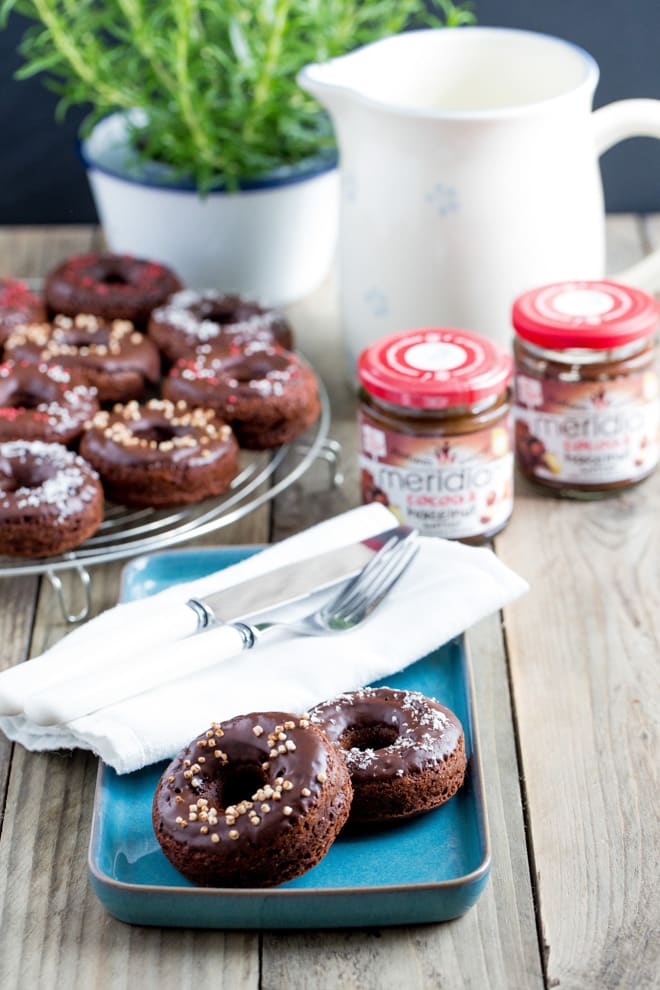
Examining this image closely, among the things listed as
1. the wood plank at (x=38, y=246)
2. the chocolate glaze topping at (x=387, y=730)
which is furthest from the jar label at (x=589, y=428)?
the wood plank at (x=38, y=246)

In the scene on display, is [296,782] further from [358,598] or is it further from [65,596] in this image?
[65,596]

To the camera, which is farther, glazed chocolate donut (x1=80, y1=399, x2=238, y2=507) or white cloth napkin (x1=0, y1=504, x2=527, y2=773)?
glazed chocolate donut (x1=80, y1=399, x2=238, y2=507)

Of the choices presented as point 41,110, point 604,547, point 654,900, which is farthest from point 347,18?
point 654,900

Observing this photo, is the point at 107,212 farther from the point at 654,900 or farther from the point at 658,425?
the point at 654,900

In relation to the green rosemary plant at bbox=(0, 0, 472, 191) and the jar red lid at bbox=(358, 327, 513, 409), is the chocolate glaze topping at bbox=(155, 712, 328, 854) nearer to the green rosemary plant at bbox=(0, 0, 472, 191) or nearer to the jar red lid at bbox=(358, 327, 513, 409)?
the jar red lid at bbox=(358, 327, 513, 409)

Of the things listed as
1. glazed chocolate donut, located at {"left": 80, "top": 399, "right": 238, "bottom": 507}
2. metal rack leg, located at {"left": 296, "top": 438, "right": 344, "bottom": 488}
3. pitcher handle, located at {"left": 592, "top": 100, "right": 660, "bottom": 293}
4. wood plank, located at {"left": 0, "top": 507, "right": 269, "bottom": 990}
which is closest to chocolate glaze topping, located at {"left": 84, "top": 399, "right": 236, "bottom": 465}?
glazed chocolate donut, located at {"left": 80, "top": 399, "right": 238, "bottom": 507}

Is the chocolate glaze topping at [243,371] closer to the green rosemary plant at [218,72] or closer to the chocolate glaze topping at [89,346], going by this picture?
the chocolate glaze topping at [89,346]
